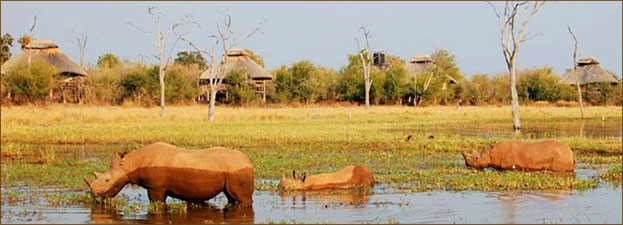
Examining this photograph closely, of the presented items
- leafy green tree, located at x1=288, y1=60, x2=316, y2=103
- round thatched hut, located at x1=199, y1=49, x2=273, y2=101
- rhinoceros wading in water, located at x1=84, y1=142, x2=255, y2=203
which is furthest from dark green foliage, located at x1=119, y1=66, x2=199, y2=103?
rhinoceros wading in water, located at x1=84, y1=142, x2=255, y2=203

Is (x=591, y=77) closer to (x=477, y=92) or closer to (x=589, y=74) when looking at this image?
(x=589, y=74)

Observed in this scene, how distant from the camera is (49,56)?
64438 millimetres

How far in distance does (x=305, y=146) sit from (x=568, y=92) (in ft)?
180

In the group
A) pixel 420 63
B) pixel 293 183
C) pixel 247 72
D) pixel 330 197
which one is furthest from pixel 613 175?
pixel 420 63

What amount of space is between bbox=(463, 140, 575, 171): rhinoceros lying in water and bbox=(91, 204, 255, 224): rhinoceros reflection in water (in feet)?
25.0

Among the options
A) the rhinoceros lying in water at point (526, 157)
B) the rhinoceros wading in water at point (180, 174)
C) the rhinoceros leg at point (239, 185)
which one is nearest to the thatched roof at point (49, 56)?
the rhinoceros lying in water at point (526, 157)

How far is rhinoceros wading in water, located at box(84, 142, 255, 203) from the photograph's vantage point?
12883 millimetres

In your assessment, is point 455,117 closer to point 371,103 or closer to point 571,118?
point 571,118

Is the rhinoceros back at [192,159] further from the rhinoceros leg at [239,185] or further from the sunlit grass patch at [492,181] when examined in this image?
the sunlit grass patch at [492,181]

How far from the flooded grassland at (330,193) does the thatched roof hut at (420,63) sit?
53.0 metres

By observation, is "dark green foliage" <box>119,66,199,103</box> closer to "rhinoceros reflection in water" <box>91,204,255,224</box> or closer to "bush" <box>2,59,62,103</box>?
"bush" <box>2,59,62,103</box>

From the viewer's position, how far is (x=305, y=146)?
81.8 feet

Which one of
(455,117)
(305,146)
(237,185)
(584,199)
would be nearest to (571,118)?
(455,117)

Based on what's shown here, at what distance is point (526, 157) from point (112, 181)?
9955 millimetres
